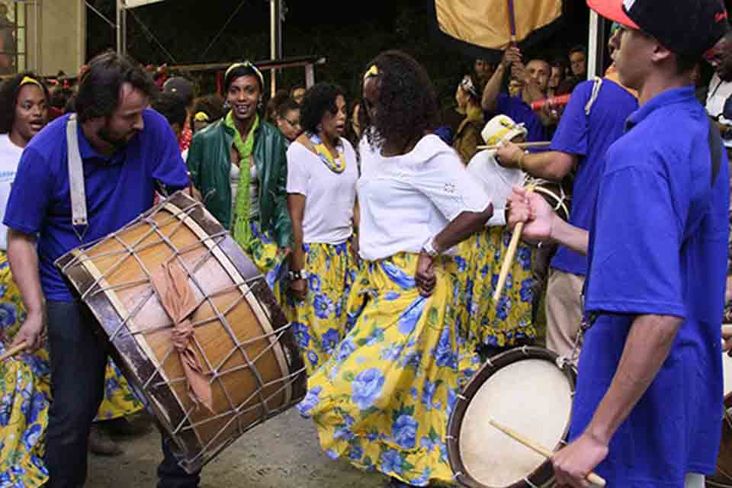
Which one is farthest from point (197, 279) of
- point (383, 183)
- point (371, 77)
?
point (371, 77)

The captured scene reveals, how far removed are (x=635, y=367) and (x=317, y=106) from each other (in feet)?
12.3

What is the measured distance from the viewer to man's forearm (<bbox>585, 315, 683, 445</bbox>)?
1.82 meters

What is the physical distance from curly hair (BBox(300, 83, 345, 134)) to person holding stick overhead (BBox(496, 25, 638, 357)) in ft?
5.37

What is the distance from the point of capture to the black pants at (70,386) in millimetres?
3422

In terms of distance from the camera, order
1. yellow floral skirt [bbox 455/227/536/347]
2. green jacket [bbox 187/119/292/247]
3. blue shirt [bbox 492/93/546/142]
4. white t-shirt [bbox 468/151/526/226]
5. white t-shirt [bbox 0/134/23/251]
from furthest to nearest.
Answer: blue shirt [bbox 492/93/546/142] → yellow floral skirt [bbox 455/227/536/347] → white t-shirt [bbox 468/151/526/226] → green jacket [bbox 187/119/292/247] → white t-shirt [bbox 0/134/23/251]

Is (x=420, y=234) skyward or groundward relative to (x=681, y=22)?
groundward

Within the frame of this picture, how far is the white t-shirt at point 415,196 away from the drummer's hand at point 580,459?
1864mm

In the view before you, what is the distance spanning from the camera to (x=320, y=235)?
531cm

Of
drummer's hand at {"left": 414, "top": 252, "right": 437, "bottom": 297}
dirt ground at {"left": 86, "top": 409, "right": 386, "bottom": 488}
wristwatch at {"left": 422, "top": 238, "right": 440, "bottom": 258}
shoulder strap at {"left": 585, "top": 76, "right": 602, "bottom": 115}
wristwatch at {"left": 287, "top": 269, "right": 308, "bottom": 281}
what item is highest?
shoulder strap at {"left": 585, "top": 76, "right": 602, "bottom": 115}

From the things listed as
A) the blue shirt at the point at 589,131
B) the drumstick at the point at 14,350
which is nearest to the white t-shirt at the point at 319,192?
the blue shirt at the point at 589,131

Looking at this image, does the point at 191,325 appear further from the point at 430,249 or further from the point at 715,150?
the point at 715,150

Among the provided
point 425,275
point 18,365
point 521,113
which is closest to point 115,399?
point 18,365

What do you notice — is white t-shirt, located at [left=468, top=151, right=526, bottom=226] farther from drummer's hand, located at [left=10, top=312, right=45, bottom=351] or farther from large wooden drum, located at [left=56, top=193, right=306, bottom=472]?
drummer's hand, located at [left=10, top=312, right=45, bottom=351]

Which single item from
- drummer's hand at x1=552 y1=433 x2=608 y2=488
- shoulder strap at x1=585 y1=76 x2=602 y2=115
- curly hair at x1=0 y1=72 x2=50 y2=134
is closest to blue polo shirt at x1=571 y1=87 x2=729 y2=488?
drummer's hand at x1=552 y1=433 x2=608 y2=488
